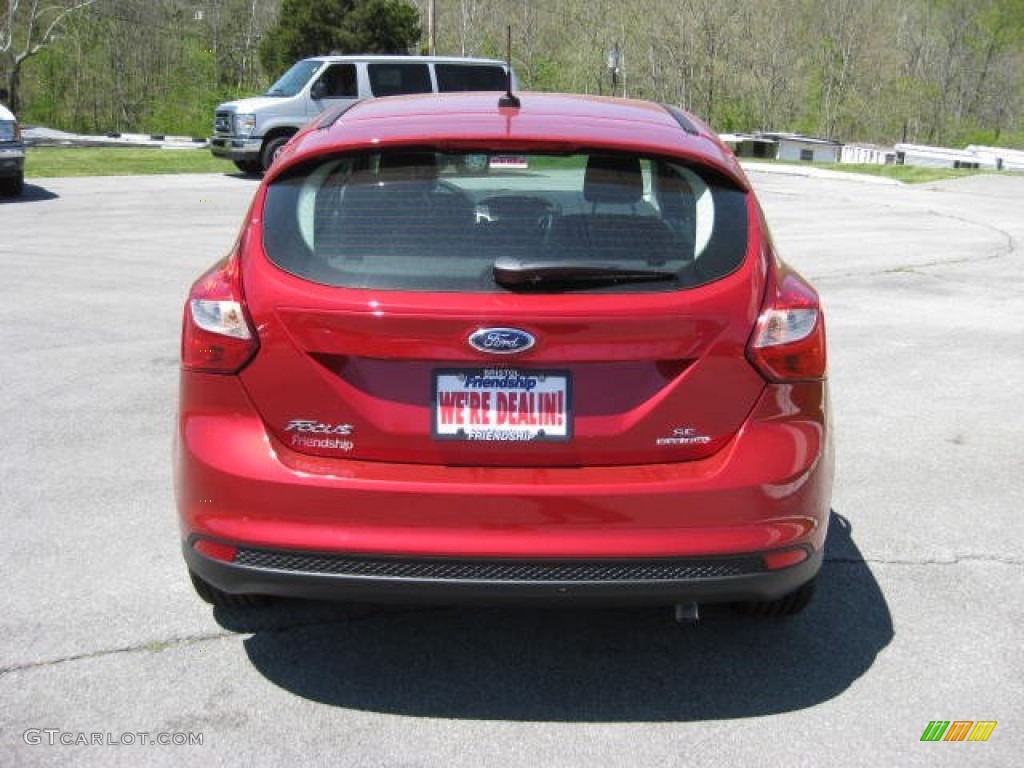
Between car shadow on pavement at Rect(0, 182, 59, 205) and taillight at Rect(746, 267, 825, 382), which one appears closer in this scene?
taillight at Rect(746, 267, 825, 382)

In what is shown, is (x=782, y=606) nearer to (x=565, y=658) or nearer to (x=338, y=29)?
(x=565, y=658)

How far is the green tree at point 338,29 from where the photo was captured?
5656 centimetres

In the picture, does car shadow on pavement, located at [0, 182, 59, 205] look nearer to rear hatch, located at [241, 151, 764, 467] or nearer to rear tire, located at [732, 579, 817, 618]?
rear hatch, located at [241, 151, 764, 467]

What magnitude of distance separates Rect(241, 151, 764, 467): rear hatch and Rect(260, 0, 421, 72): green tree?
2198 inches

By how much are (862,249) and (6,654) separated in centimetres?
1194

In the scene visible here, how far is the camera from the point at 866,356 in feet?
25.9

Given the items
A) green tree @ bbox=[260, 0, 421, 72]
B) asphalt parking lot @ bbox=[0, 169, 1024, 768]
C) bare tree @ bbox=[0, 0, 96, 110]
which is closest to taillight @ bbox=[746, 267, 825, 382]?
asphalt parking lot @ bbox=[0, 169, 1024, 768]

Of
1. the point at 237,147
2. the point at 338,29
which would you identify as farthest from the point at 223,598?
the point at 338,29

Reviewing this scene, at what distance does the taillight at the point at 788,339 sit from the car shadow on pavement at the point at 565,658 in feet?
2.65

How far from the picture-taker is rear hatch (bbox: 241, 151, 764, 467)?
2.99m

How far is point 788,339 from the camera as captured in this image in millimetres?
3197

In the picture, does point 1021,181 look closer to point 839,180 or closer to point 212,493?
point 839,180

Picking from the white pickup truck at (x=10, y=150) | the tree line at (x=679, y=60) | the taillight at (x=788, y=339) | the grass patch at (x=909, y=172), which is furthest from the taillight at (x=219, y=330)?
the tree line at (x=679, y=60)

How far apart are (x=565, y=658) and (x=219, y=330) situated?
1479 millimetres
